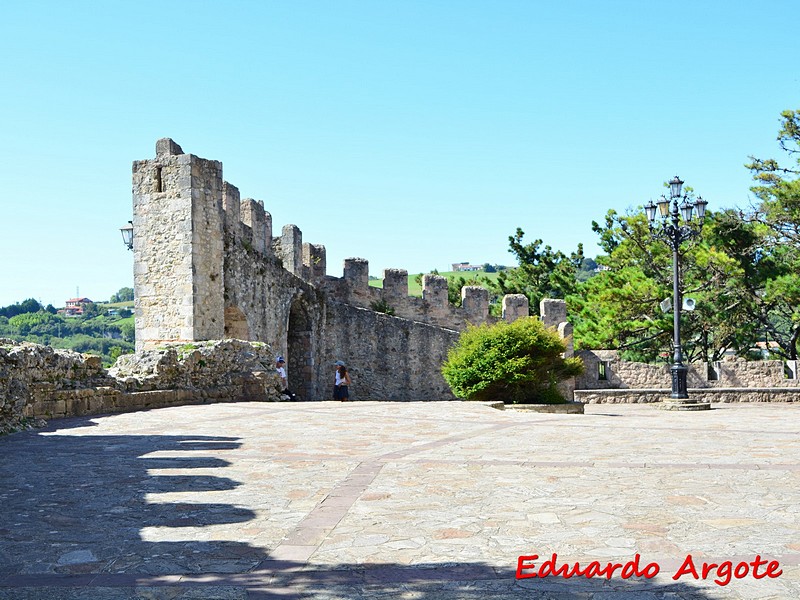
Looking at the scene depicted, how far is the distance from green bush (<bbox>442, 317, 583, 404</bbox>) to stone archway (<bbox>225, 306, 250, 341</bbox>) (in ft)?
17.5

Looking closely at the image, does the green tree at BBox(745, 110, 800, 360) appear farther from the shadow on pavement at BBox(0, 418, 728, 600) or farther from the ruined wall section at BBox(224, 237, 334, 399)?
the shadow on pavement at BBox(0, 418, 728, 600)

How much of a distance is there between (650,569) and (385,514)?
174 centimetres

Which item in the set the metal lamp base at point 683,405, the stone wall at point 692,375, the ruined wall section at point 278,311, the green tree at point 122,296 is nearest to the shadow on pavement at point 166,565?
the ruined wall section at point 278,311

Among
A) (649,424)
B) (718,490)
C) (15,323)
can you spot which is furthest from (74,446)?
(15,323)

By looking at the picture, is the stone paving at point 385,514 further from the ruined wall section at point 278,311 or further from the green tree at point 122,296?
the green tree at point 122,296

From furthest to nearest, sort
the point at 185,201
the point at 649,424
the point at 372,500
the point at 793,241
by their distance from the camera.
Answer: the point at 793,241, the point at 185,201, the point at 649,424, the point at 372,500

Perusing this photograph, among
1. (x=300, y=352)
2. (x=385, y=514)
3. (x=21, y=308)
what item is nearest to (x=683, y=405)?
(x=300, y=352)

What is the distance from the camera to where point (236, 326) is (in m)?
20.2

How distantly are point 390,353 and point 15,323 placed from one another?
50189 millimetres

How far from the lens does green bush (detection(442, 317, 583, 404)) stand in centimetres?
1684

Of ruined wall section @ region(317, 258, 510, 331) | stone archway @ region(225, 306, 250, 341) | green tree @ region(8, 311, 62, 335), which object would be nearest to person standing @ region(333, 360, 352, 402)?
stone archway @ region(225, 306, 250, 341)

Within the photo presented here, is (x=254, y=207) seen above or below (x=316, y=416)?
above

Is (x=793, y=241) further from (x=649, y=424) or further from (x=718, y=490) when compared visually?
(x=718, y=490)

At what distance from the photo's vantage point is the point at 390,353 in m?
26.3
